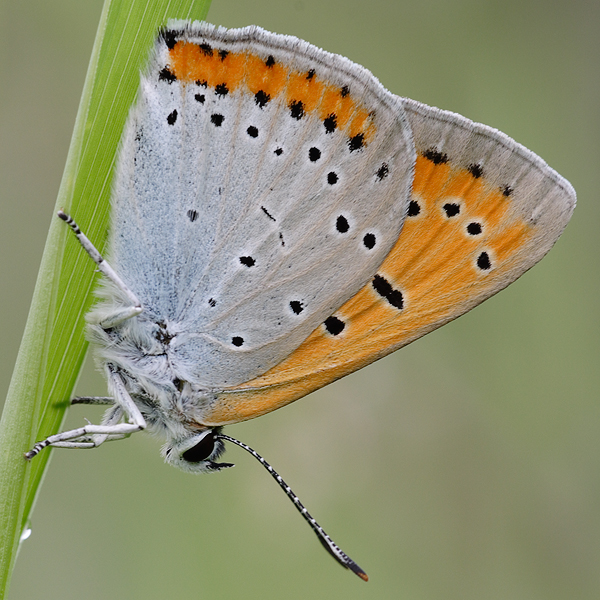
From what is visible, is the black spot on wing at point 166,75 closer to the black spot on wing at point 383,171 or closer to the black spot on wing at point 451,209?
the black spot on wing at point 383,171

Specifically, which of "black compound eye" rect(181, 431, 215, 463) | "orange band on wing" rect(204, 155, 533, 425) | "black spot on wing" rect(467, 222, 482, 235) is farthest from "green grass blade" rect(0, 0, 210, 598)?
"black spot on wing" rect(467, 222, 482, 235)

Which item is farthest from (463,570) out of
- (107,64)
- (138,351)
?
(107,64)

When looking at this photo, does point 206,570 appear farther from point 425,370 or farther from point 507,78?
point 507,78

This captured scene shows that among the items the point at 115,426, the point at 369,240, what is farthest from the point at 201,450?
the point at 369,240

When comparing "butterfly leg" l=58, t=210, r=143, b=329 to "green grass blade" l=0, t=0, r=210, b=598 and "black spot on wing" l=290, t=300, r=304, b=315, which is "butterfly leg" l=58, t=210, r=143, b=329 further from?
"black spot on wing" l=290, t=300, r=304, b=315

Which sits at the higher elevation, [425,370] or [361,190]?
[361,190]

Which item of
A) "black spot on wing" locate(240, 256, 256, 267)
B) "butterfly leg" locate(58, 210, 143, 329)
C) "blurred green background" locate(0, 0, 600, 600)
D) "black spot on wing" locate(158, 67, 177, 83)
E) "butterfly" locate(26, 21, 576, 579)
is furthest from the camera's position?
"blurred green background" locate(0, 0, 600, 600)
